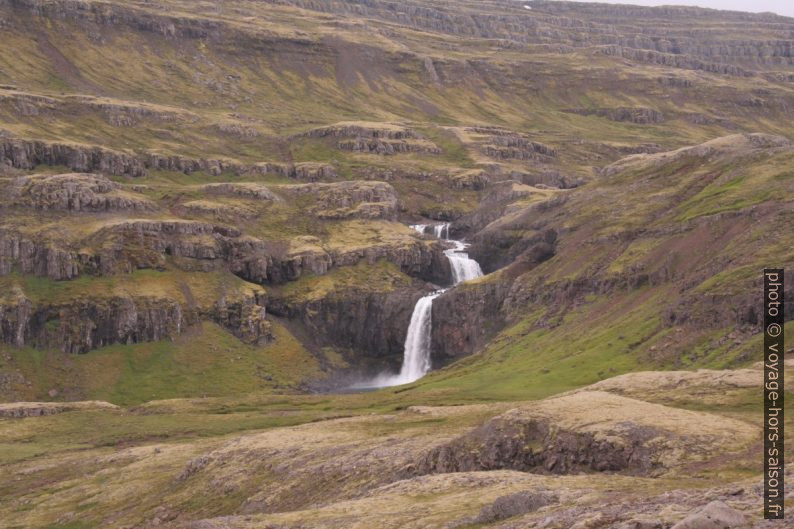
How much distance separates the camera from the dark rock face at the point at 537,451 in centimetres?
7575

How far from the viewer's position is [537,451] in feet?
262

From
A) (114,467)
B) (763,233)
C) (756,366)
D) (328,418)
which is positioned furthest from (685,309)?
(114,467)

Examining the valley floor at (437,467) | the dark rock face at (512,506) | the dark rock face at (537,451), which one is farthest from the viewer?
the dark rock face at (537,451)

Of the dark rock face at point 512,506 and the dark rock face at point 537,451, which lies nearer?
the dark rock face at point 512,506

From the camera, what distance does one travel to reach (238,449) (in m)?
108

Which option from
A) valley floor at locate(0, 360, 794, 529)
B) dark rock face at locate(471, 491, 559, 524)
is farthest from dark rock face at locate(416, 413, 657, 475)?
dark rock face at locate(471, 491, 559, 524)

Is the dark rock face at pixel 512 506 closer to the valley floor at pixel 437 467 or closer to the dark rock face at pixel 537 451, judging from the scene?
the valley floor at pixel 437 467

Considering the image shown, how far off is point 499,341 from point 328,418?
64.9 m

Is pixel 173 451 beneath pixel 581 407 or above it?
beneath

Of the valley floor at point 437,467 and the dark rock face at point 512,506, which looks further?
the valley floor at point 437,467

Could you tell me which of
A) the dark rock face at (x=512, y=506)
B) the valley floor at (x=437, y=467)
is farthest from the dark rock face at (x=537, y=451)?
the dark rock face at (x=512, y=506)

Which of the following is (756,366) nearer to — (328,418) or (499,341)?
(328,418)

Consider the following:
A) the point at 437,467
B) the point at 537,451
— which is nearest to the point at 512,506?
the point at 537,451

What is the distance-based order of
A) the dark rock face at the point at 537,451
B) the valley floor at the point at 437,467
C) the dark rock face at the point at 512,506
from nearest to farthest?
the dark rock face at the point at 512,506
the valley floor at the point at 437,467
the dark rock face at the point at 537,451
